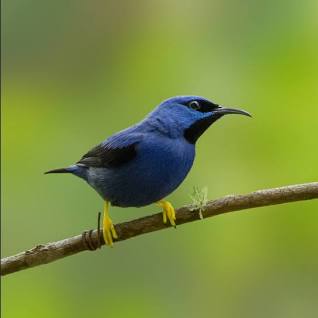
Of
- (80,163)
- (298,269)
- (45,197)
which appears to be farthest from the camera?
(45,197)

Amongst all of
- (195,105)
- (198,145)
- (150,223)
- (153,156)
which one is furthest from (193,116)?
(198,145)

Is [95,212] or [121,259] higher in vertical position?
[95,212]

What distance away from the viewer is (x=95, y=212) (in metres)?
2.93

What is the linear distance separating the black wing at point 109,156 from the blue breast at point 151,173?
0.02 m

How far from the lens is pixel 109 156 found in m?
2.23

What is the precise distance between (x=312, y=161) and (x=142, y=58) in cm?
98

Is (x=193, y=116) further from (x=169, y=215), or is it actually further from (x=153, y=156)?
(x=169, y=215)

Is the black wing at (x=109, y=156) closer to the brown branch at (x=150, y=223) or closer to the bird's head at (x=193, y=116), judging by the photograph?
the bird's head at (x=193, y=116)

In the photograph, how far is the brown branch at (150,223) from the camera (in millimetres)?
1812

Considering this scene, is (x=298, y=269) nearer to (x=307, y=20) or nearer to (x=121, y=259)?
(x=121, y=259)

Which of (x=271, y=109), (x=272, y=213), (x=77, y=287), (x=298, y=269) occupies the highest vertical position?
(x=271, y=109)

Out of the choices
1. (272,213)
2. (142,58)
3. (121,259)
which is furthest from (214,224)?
(142,58)

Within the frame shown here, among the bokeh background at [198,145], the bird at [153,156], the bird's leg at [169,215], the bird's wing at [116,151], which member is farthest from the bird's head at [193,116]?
the bokeh background at [198,145]

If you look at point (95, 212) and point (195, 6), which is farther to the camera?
point (195, 6)
